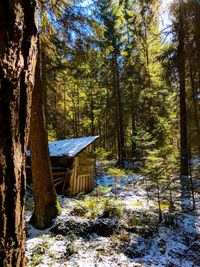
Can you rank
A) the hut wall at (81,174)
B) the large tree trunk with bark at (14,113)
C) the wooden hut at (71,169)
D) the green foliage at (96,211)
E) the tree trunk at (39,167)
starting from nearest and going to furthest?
1. the large tree trunk with bark at (14,113)
2. the tree trunk at (39,167)
3. the green foliage at (96,211)
4. the wooden hut at (71,169)
5. the hut wall at (81,174)

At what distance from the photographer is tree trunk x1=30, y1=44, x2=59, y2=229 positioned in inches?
162

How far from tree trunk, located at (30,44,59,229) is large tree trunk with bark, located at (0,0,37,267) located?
3.58 m

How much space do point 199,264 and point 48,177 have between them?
13.5 feet

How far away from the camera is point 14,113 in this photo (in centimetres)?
71

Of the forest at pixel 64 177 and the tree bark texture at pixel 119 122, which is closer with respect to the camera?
the forest at pixel 64 177

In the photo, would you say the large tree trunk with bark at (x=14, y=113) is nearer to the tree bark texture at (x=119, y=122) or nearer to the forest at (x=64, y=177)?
the forest at (x=64, y=177)

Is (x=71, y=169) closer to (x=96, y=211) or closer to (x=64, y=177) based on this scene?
(x=64, y=177)

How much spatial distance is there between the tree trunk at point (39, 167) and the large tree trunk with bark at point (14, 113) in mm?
3579

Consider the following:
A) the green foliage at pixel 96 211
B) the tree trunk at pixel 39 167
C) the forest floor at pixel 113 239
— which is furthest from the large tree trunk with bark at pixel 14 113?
the green foliage at pixel 96 211

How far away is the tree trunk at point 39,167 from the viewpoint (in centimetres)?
411

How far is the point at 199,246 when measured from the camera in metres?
3.79

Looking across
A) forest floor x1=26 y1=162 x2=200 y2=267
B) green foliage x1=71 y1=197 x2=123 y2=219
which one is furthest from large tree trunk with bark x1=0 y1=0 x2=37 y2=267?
green foliage x1=71 y1=197 x2=123 y2=219

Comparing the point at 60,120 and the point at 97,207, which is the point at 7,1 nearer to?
the point at 97,207

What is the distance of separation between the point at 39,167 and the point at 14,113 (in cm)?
391
